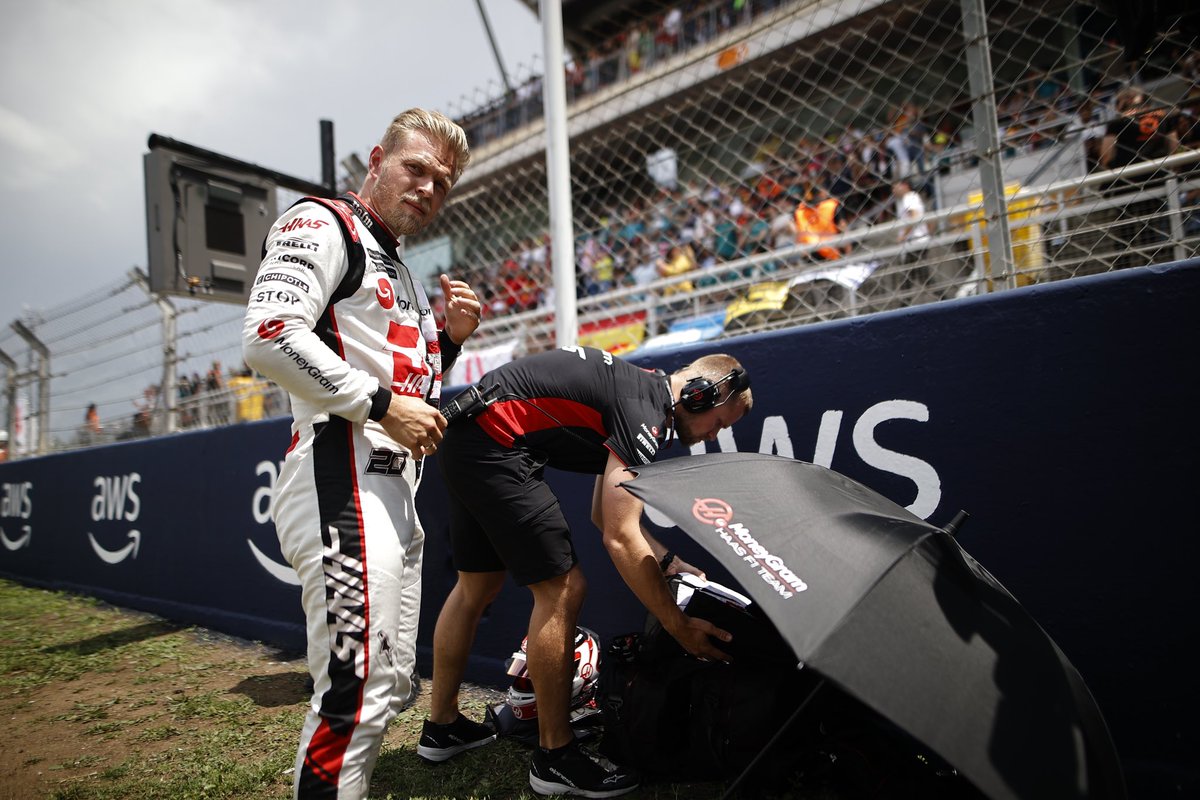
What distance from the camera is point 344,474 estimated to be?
5.31 feet

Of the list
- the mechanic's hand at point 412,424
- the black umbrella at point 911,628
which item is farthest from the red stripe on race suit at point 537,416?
the black umbrella at point 911,628

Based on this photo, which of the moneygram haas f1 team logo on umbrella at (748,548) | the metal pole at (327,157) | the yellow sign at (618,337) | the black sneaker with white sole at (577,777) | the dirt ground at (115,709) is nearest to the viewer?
the moneygram haas f1 team logo on umbrella at (748,548)

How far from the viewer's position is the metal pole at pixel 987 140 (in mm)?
2576

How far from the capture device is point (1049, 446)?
217 cm

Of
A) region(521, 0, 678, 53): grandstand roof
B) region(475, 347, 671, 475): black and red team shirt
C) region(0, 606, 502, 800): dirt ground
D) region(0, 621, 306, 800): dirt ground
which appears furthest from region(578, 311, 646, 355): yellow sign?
region(521, 0, 678, 53): grandstand roof

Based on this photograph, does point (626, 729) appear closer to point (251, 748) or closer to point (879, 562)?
point (879, 562)

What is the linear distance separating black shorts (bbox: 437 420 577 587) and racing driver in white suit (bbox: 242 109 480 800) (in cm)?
39

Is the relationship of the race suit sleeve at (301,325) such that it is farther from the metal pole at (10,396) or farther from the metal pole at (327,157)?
the metal pole at (10,396)

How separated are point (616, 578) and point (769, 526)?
5.16ft

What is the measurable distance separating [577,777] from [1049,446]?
69.3 inches

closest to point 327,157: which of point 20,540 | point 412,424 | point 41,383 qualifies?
point 412,424

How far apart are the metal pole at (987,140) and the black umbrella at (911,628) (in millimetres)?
1493

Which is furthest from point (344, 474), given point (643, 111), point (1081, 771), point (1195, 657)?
point (643, 111)

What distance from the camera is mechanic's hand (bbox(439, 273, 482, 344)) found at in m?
2.08
